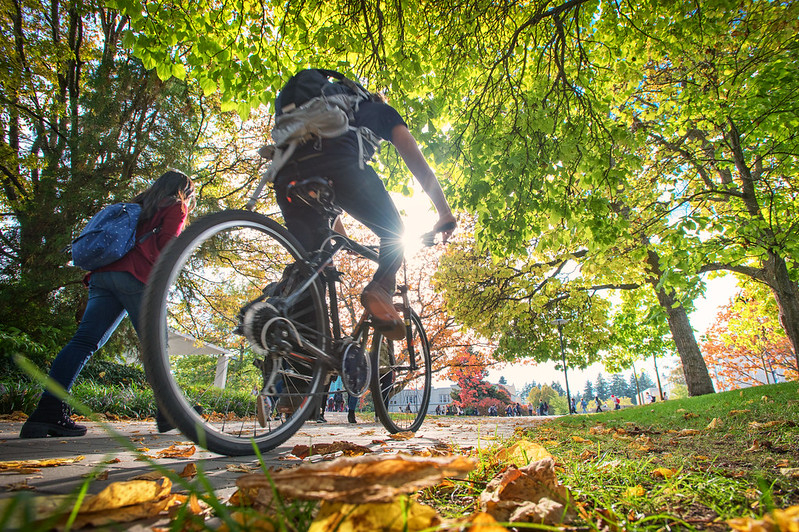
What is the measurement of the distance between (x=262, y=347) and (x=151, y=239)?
72.0 inches

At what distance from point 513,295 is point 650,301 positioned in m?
5.83

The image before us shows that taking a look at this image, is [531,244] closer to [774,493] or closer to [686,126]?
[686,126]

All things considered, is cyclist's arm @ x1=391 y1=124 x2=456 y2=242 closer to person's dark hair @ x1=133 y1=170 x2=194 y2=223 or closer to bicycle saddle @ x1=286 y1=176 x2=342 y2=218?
bicycle saddle @ x1=286 y1=176 x2=342 y2=218

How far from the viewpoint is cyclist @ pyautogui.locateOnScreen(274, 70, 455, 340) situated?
2277 millimetres

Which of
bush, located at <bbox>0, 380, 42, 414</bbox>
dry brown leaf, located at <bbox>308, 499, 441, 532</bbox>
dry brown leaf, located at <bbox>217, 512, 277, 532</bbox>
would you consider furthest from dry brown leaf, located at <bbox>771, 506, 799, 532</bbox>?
bush, located at <bbox>0, 380, 42, 414</bbox>

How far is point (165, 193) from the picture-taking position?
304cm

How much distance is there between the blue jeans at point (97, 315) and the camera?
9.52ft

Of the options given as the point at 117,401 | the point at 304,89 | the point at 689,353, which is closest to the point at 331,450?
the point at 304,89

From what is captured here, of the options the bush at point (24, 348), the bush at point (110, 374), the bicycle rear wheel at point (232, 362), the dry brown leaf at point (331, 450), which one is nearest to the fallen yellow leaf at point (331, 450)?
the dry brown leaf at point (331, 450)

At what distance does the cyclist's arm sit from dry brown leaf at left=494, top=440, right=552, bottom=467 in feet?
5.21

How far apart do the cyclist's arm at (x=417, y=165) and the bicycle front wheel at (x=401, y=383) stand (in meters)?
1.03

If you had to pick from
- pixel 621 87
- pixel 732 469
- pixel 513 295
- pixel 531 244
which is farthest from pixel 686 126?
pixel 732 469

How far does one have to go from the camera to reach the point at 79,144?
8117mm

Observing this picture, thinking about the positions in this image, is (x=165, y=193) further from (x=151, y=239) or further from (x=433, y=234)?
(x=433, y=234)
